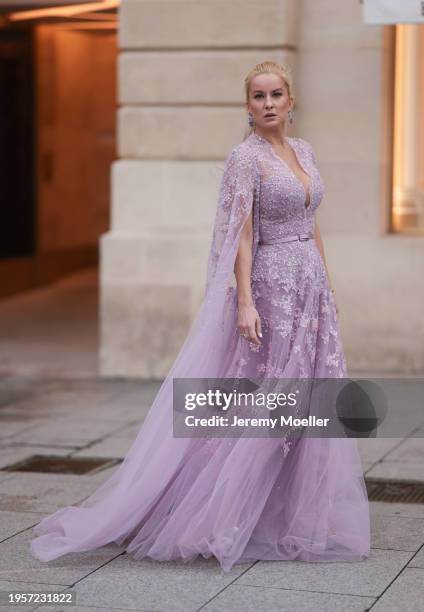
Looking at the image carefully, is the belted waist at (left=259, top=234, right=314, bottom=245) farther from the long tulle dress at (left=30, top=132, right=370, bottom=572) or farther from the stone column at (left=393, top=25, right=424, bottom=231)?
the stone column at (left=393, top=25, right=424, bottom=231)

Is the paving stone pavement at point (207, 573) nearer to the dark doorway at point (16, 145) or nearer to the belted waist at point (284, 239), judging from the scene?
the belted waist at point (284, 239)

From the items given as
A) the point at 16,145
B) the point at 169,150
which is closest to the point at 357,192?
the point at 169,150

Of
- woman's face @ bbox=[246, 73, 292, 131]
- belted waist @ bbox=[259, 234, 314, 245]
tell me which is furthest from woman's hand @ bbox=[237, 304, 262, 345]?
woman's face @ bbox=[246, 73, 292, 131]

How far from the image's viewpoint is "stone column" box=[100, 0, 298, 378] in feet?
31.7

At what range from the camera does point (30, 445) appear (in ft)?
25.4

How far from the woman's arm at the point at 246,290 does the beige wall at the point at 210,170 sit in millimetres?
4393

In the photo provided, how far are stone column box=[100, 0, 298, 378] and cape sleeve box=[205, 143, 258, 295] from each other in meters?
4.24

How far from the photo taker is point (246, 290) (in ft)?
17.5

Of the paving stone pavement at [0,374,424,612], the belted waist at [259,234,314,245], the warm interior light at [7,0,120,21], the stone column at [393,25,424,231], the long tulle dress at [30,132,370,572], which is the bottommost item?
the paving stone pavement at [0,374,424,612]

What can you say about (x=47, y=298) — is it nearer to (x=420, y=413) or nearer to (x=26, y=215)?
(x=26, y=215)

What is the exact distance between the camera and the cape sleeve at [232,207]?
536cm

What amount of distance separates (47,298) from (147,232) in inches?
213

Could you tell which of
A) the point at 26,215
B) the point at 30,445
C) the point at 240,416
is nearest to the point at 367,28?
the point at 30,445

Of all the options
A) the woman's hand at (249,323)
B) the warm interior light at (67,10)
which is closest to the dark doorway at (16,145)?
the warm interior light at (67,10)
